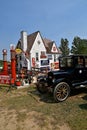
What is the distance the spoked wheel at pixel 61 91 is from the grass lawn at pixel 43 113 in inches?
9.2

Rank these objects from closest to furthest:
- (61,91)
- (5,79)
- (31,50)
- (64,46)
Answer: (61,91) → (5,79) → (31,50) → (64,46)

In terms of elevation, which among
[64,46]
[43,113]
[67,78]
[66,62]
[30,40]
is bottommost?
[43,113]

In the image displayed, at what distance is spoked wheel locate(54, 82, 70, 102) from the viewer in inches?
304

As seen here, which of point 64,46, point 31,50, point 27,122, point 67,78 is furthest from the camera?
point 64,46

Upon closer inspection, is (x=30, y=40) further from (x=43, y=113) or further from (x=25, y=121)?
(x=25, y=121)

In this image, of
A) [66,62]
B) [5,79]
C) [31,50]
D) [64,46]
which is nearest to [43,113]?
[66,62]

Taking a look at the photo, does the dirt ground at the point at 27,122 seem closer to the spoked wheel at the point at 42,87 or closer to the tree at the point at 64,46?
the spoked wheel at the point at 42,87

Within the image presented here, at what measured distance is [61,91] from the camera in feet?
26.0

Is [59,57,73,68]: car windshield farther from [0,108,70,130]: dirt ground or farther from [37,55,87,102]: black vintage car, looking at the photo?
[0,108,70,130]: dirt ground

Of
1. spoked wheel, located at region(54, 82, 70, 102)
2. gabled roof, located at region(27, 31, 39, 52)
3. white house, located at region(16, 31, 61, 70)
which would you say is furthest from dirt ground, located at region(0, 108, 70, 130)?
gabled roof, located at region(27, 31, 39, 52)

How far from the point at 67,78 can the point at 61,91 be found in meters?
0.74

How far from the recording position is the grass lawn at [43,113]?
5312mm

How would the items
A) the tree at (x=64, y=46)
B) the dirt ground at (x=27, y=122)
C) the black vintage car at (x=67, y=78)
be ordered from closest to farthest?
the dirt ground at (x=27, y=122), the black vintage car at (x=67, y=78), the tree at (x=64, y=46)

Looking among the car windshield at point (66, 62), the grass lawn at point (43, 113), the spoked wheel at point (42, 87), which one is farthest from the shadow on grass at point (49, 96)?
the car windshield at point (66, 62)
